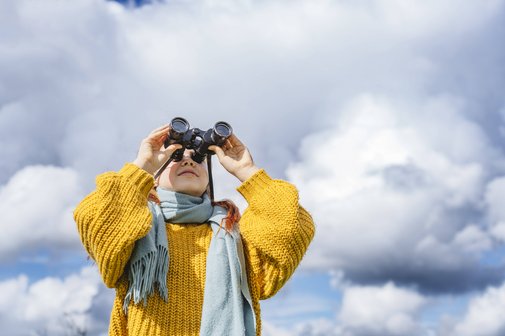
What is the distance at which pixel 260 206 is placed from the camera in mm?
3289

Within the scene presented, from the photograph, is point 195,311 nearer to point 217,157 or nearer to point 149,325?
point 149,325

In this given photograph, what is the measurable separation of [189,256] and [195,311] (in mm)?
257

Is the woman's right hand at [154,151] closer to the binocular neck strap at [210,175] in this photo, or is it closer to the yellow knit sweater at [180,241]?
the yellow knit sweater at [180,241]

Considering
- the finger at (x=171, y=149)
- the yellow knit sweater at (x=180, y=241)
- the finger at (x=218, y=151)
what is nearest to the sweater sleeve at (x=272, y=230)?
the yellow knit sweater at (x=180, y=241)

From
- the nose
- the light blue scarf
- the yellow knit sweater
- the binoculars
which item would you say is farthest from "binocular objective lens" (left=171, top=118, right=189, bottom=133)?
the light blue scarf

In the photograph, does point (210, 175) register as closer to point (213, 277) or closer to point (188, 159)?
point (188, 159)

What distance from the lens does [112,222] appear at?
3.11 m

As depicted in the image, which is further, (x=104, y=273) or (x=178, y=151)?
(x=178, y=151)

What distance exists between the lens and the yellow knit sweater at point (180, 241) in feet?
10.2

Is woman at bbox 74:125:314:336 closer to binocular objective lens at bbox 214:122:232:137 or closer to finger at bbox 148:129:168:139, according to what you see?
finger at bbox 148:129:168:139

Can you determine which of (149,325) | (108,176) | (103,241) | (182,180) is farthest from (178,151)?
(149,325)

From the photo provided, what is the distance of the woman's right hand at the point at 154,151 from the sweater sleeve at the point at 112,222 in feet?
0.61

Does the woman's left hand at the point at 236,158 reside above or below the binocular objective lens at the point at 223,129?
below

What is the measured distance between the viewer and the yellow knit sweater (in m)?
3.11
